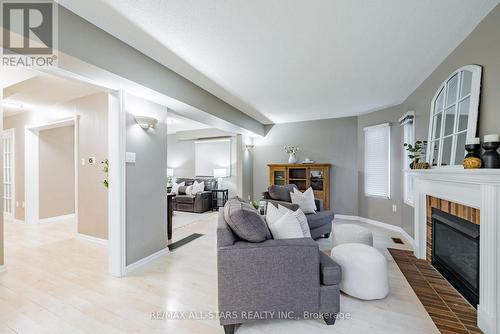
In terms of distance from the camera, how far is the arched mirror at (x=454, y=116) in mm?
1979

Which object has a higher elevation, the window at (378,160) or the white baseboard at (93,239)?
the window at (378,160)

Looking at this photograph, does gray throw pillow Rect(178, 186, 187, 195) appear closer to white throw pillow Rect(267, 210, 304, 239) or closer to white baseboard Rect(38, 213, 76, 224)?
white baseboard Rect(38, 213, 76, 224)

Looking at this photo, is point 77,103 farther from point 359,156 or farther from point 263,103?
point 359,156

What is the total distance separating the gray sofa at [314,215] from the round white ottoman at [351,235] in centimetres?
61

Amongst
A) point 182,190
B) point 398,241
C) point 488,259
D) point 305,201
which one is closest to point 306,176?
point 305,201

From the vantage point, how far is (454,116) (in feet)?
7.76

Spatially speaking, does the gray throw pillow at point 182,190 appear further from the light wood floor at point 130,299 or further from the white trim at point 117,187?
the white trim at point 117,187

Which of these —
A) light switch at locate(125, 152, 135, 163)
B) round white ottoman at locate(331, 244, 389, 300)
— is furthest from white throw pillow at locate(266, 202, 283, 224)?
light switch at locate(125, 152, 135, 163)

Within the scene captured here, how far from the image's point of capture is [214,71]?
9.52ft

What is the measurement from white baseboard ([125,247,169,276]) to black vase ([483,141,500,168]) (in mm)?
3611

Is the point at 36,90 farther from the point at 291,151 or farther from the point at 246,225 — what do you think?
the point at 291,151

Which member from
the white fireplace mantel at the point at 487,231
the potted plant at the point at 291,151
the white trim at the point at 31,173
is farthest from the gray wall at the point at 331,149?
the white trim at the point at 31,173

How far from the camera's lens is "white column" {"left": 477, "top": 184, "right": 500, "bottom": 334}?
158 centimetres

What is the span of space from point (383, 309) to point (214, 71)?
3.17 m
